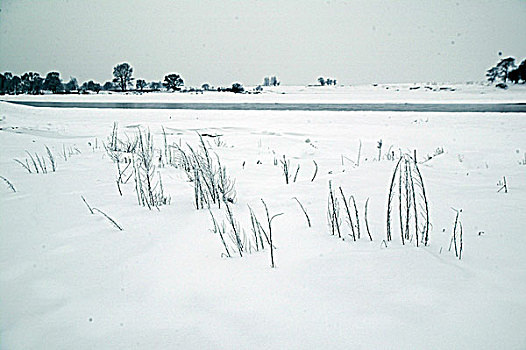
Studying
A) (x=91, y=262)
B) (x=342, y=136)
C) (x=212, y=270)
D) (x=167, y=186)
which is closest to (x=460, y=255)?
(x=212, y=270)

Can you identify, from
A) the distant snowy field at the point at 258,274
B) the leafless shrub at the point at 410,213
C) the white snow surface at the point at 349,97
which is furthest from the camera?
the white snow surface at the point at 349,97

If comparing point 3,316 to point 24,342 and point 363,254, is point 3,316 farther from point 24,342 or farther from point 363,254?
point 363,254

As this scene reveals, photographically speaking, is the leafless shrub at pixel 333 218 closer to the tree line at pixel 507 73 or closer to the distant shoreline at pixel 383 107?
the distant shoreline at pixel 383 107

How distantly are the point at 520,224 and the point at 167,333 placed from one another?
314cm

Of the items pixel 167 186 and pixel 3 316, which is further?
pixel 167 186

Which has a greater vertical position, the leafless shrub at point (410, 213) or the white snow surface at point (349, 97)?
the white snow surface at point (349, 97)

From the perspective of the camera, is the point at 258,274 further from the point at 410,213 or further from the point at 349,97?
the point at 349,97

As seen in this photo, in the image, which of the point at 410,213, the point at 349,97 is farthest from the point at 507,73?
the point at 410,213

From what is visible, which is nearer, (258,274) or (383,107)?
(258,274)

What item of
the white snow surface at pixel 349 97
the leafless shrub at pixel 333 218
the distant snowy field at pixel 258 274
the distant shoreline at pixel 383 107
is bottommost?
the distant snowy field at pixel 258 274

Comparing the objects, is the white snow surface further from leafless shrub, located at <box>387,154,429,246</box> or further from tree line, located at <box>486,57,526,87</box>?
leafless shrub, located at <box>387,154,429,246</box>

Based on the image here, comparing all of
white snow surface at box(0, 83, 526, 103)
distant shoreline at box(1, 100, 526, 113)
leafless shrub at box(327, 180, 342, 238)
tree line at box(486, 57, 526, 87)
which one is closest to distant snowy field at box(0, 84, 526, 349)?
leafless shrub at box(327, 180, 342, 238)

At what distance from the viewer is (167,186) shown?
493cm

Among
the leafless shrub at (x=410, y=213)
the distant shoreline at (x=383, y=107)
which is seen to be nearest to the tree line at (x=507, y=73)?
the distant shoreline at (x=383, y=107)
